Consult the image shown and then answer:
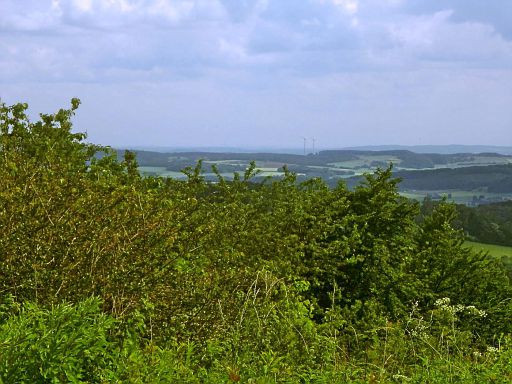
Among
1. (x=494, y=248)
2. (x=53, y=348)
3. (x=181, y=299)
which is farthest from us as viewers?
Answer: (x=494, y=248)

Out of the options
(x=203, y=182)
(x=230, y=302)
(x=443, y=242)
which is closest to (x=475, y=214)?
(x=443, y=242)

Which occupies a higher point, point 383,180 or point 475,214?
point 383,180

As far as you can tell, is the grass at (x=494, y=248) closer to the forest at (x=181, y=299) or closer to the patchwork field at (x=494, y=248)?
the patchwork field at (x=494, y=248)

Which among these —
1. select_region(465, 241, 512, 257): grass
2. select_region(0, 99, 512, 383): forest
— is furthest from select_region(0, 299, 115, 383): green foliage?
select_region(465, 241, 512, 257): grass

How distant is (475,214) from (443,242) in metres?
89.6

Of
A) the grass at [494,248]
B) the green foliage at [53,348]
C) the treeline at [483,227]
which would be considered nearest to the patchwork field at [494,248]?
the grass at [494,248]

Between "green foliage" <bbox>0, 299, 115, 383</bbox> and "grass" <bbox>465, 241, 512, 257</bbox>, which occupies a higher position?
"green foliage" <bbox>0, 299, 115, 383</bbox>

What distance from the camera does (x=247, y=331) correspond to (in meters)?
12.2

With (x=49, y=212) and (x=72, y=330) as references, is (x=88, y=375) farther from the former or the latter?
(x=49, y=212)

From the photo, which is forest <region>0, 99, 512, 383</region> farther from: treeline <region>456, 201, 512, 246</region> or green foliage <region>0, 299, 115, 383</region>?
treeline <region>456, 201, 512, 246</region>

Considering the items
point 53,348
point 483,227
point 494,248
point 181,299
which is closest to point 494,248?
point 494,248

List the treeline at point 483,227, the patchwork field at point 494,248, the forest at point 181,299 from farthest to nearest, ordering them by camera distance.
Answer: the treeline at point 483,227, the patchwork field at point 494,248, the forest at point 181,299

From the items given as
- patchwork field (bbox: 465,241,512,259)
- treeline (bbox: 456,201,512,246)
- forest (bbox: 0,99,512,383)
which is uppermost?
forest (bbox: 0,99,512,383)

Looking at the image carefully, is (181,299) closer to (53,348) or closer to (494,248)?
(53,348)
